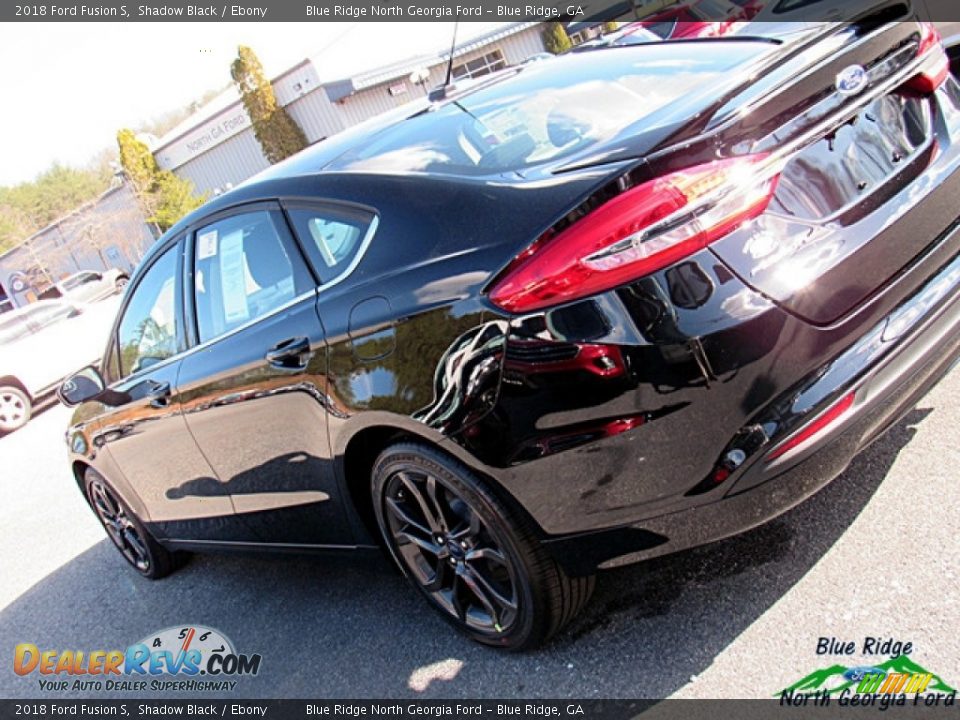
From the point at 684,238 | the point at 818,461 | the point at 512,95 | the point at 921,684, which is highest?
the point at 512,95

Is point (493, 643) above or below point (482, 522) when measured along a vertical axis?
below

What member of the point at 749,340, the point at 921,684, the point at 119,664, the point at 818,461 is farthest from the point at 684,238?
the point at 119,664

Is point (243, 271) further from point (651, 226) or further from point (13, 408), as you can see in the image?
Answer: point (13, 408)

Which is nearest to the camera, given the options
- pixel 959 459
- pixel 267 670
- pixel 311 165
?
pixel 959 459

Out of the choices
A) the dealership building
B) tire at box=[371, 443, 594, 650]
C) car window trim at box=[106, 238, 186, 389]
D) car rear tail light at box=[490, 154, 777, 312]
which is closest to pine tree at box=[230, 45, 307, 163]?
the dealership building

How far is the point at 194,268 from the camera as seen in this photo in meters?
3.40

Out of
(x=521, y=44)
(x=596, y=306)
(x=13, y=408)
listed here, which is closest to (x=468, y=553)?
(x=596, y=306)

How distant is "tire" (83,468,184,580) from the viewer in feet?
14.5

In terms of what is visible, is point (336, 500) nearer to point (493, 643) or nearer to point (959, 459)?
point (493, 643)

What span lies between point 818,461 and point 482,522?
36.0 inches

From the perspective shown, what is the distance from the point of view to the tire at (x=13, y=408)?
11.3 metres

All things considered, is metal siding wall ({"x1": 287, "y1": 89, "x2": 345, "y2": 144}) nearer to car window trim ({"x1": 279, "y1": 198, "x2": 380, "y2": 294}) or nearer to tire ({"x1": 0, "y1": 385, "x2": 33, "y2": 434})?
tire ({"x1": 0, "y1": 385, "x2": 33, "y2": 434})

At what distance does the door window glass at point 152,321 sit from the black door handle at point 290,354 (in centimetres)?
91

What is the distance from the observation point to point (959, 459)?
276cm
